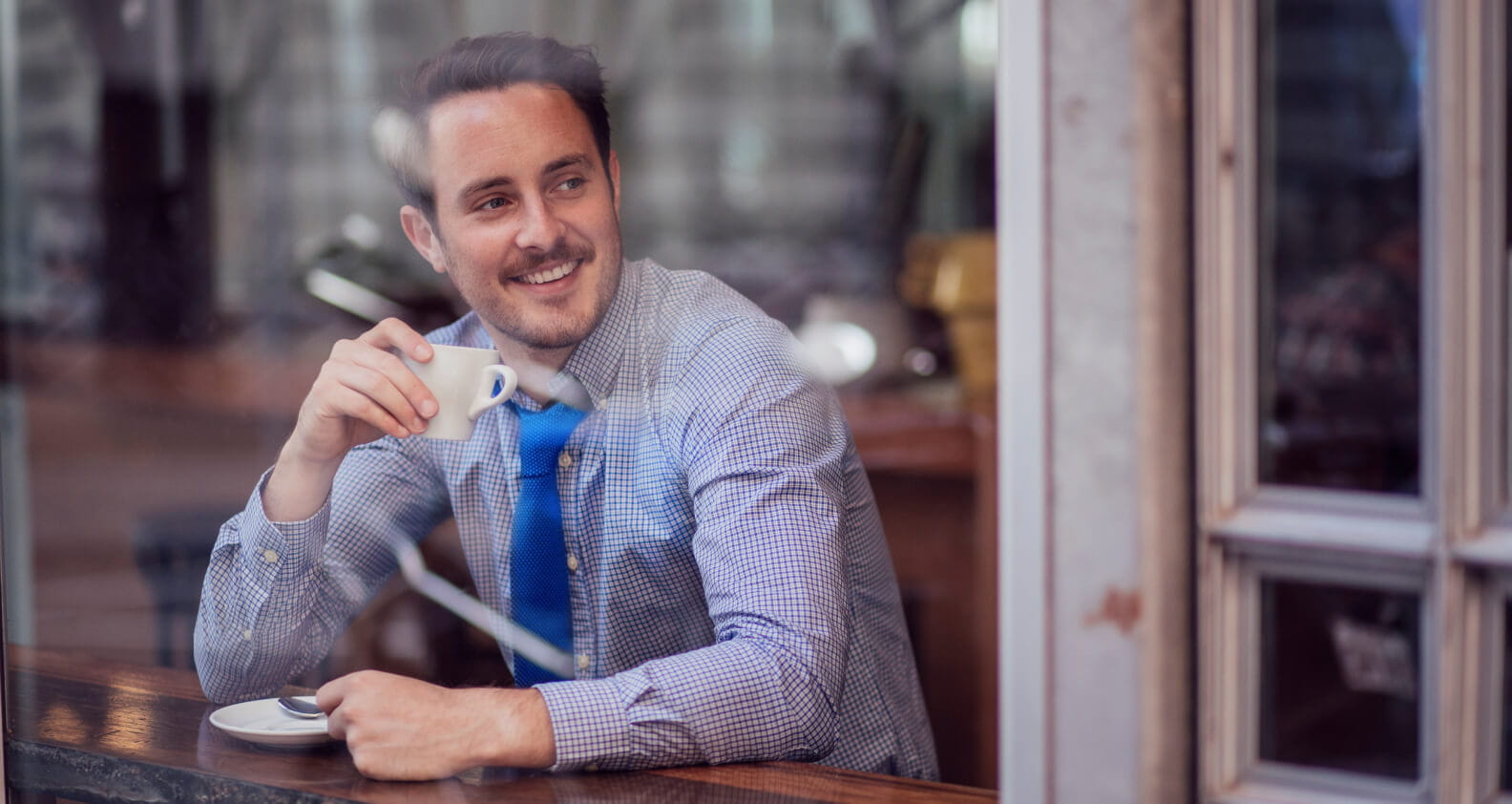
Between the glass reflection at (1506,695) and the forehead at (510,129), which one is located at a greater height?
the forehead at (510,129)

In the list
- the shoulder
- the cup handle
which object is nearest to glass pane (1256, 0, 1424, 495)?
the shoulder

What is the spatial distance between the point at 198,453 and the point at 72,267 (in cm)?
197

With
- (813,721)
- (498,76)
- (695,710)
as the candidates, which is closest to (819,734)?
(813,721)

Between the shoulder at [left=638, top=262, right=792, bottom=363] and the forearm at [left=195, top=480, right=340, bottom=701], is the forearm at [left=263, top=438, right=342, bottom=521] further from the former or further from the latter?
the shoulder at [left=638, top=262, right=792, bottom=363]

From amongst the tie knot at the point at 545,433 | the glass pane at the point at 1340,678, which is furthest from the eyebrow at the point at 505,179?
the glass pane at the point at 1340,678

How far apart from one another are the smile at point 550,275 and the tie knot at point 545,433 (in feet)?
0.47

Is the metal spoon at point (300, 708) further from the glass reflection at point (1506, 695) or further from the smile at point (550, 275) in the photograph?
the glass reflection at point (1506, 695)

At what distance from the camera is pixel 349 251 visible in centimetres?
228

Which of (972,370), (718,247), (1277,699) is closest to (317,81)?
(972,370)

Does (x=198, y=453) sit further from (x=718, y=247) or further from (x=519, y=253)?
(x=718, y=247)

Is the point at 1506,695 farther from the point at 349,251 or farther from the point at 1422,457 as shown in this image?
the point at 349,251

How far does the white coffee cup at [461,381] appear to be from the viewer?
1289 mm

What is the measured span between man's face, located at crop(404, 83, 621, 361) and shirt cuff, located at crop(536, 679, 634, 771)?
36cm

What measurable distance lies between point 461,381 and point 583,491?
0.18 meters
